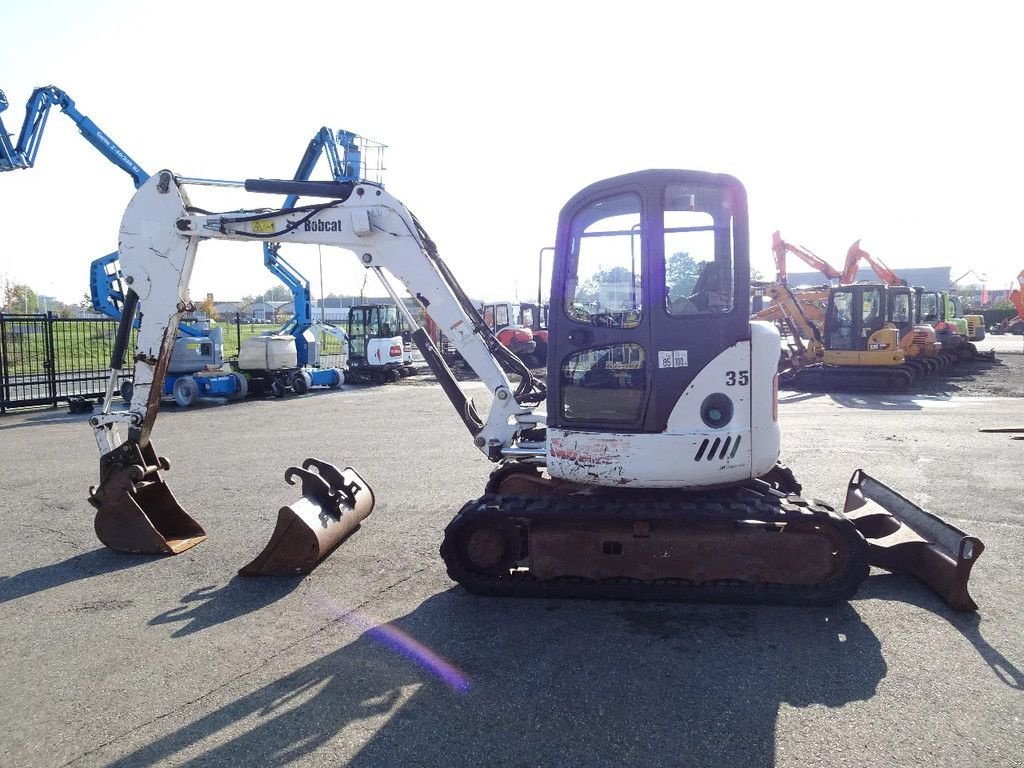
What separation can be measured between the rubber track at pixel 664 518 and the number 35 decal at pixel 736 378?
2.70 feet

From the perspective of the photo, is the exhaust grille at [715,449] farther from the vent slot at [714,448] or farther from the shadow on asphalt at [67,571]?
the shadow on asphalt at [67,571]

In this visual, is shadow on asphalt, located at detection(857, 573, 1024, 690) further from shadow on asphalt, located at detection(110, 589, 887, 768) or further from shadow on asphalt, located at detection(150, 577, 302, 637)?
shadow on asphalt, located at detection(150, 577, 302, 637)

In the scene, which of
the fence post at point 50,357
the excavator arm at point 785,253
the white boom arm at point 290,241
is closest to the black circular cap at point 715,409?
the white boom arm at point 290,241

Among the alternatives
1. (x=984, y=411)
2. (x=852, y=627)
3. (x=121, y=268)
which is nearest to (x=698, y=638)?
(x=852, y=627)

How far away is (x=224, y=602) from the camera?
5270 mm

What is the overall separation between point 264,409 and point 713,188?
553 inches

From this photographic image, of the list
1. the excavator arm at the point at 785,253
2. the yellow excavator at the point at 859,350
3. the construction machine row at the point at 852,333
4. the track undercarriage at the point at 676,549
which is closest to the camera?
the track undercarriage at the point at 676,549

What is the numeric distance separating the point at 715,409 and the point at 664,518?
32.0 inches

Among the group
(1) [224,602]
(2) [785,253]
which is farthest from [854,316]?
(1) [224,602]

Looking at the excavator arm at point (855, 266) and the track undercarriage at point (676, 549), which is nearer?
the track undercarriage at point (676, 549)

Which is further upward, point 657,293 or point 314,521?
point 657,293

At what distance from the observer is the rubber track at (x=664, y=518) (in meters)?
4.86

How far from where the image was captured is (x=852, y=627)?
4.69m

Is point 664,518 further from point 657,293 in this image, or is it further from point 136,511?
point 136,511
